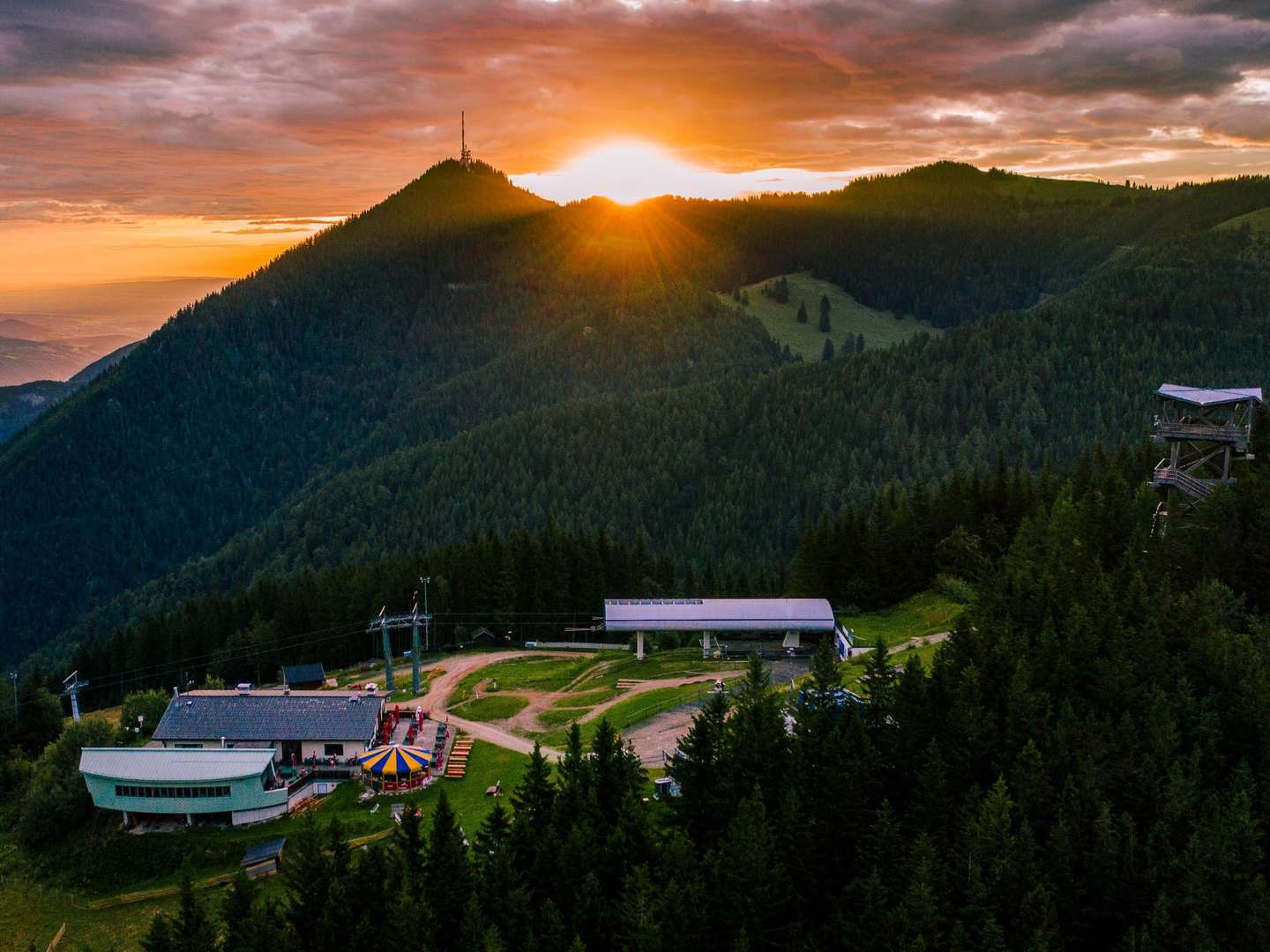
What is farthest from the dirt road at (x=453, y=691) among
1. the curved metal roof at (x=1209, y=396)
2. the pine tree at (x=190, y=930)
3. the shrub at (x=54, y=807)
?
the curved metal roof at (x=1209, y=396)

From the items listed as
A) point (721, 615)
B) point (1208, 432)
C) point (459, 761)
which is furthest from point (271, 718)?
point (1208, 432)

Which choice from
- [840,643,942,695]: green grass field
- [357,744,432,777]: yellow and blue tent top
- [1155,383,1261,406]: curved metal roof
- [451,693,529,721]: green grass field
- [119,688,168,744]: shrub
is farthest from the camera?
[119,688,168,744]: shrub

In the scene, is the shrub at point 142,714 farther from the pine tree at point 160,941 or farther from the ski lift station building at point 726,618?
the pine tree at point 160,941

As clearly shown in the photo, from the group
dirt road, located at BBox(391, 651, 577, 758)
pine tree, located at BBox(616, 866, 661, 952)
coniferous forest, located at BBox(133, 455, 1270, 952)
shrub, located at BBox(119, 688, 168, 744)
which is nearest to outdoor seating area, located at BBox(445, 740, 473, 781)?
dirt road, located at BBox(391, 651, 577, 758)

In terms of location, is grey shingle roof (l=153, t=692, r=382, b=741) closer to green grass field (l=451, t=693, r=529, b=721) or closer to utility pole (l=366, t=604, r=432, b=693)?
green grass field (l=451, t=693, r=529, b=721)

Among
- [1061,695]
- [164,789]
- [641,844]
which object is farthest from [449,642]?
[1061,695]

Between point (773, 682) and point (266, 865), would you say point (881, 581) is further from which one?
point (266, 865)
